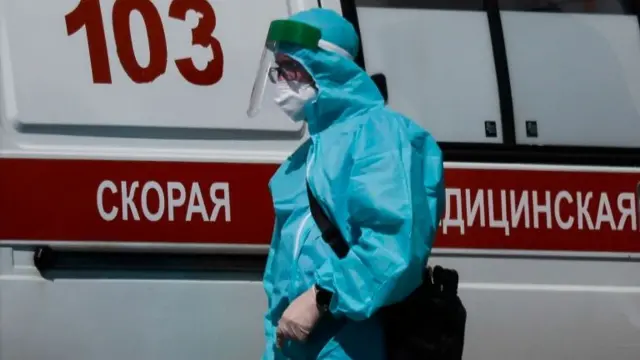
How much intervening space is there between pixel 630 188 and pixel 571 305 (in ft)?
1.39

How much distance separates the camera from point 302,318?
2.42 meters

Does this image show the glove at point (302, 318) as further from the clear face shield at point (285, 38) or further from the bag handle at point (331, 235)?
the clear face shield at point (285, 38)

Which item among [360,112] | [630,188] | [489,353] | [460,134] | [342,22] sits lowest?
[489,353]

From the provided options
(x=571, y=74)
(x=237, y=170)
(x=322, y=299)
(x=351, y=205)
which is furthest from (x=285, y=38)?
(x=571, y=74)

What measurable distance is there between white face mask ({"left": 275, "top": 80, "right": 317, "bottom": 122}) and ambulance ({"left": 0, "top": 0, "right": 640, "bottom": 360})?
90 cm

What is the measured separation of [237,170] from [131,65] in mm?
443

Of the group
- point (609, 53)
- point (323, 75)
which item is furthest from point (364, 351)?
point (609, 53)

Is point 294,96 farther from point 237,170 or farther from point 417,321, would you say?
point 237,170

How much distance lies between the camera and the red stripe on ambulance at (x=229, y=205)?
3451mm

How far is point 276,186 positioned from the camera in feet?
8.88

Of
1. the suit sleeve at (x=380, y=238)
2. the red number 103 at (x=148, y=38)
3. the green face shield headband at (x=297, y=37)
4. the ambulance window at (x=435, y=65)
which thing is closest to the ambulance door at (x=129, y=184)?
the red number 103 at (x=148, y=38)

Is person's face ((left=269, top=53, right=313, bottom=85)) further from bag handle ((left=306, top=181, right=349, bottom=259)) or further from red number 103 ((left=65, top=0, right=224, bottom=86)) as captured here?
red number 103 ((left=65, top=0, right=224, bottom=86))

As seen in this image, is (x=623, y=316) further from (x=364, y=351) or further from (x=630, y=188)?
(x=364, y=351)

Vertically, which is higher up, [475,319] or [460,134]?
[460,134]
